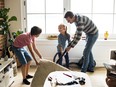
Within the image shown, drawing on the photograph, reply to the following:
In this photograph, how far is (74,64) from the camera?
15.7ft

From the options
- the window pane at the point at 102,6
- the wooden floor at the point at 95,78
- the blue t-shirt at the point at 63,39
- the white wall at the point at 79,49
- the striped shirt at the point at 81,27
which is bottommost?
the wooden floor at the point at 95,78

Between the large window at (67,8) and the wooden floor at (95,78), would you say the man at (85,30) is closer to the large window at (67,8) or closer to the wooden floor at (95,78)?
the wooden floor at (95,78)

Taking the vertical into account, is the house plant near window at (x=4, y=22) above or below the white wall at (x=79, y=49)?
above

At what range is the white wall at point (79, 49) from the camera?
4680mm

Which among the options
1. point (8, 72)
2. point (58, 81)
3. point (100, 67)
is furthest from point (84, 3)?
point (58, 81)

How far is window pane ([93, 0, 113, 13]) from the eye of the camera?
4777mm

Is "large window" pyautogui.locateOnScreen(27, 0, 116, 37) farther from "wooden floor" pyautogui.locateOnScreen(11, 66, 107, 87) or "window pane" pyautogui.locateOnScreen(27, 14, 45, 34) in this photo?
"wooden floor" pyautogui.locateOnScreen(11, 66, 107, 87)

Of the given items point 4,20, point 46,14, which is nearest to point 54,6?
point 46,14

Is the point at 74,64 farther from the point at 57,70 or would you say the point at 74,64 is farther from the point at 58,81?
the point at 58,81

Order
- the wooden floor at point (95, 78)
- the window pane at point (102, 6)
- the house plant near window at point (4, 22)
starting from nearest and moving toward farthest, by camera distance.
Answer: the wooden floor at point (95, 78), the house plant near window at point (4, 22), the window pane at point (102, 6)

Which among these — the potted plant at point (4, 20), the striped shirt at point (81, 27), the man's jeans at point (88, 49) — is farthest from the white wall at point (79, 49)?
the potted plant at point (4, 20)

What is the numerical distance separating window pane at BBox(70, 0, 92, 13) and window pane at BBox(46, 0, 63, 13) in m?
0.26

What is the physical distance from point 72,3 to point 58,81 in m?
2.89

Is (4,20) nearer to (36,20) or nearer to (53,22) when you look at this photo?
(36,20)
